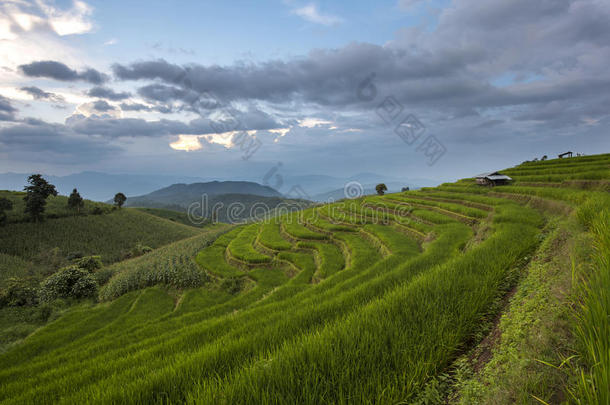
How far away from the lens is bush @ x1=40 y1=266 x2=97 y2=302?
1570 cm

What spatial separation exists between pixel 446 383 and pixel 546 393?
103 cm

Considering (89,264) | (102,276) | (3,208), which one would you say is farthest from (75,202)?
(102,276)

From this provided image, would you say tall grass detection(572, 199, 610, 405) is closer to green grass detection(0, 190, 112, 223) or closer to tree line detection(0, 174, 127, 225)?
tree line detection(0, 174, 127, 225)

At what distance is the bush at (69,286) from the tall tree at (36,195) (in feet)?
144

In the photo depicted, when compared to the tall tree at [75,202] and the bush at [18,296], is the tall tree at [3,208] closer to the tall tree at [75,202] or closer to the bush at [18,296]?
the tall tree at [75,202]

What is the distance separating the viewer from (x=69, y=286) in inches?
642

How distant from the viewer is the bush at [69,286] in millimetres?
15703

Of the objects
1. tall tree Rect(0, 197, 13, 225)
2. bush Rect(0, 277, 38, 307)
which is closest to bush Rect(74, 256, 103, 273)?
bush Rect(0, 277, 38, 307)

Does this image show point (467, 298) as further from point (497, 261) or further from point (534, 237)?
point (534, 237)

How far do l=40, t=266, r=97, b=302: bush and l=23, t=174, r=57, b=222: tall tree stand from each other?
1731 inches

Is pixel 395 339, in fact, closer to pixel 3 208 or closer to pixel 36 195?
pixel 36 195

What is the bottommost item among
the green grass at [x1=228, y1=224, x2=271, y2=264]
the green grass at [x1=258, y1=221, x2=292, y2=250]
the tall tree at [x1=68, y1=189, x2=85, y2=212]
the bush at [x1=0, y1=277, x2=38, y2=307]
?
the bush at [x1=0, y1=277, x2=38, y2=307]

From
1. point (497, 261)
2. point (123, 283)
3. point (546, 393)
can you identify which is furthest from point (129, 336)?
point (497, 261)

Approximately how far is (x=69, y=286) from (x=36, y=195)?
45.6 meters
